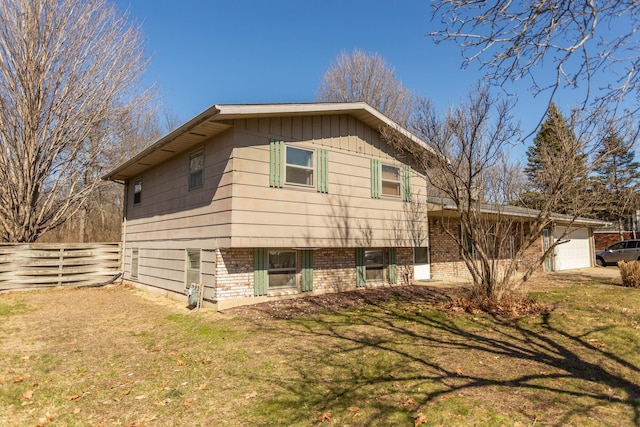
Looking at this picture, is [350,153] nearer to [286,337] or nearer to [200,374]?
[286,337]

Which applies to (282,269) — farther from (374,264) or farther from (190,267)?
(374,264)

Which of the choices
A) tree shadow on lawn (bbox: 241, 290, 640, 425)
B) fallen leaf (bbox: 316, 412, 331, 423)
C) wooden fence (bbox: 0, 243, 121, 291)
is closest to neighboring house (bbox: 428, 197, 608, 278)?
tree shadow on lawn (bbox: 241, 290, 640, 425)

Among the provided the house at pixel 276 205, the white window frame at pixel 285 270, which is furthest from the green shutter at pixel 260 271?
the white window frame at pixel 285 270

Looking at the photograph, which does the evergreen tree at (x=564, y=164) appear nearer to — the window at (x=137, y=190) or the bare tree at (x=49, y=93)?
the window at (x=137, y=190)

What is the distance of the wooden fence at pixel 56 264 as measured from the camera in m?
12.1

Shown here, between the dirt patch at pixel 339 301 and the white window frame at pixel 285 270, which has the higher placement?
the white window frame at pixel 285 270

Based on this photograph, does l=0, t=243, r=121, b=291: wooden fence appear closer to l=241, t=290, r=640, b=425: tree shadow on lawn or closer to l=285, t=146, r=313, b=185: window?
l=285, t=146, r=313, b=185: window

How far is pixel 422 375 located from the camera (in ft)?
15.1

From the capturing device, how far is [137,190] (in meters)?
14.3

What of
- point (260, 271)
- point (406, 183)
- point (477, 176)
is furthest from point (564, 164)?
point (260, 271)

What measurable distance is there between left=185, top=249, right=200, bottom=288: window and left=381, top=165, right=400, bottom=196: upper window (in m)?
6.18

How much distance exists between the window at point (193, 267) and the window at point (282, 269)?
193 cm

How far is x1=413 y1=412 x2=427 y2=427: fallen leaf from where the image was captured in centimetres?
343

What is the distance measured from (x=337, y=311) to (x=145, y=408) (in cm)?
517
